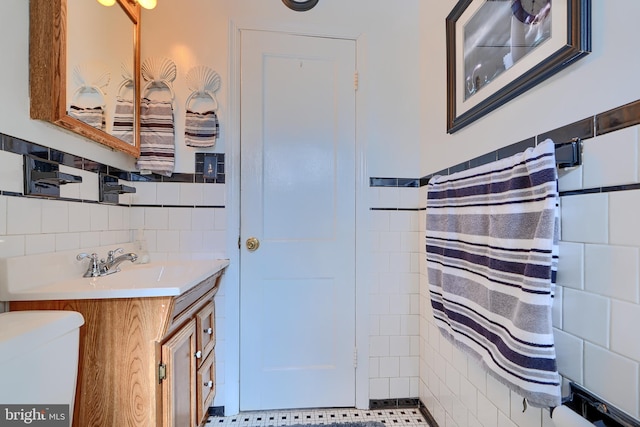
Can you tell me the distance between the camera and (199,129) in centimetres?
161

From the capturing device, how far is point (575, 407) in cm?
76

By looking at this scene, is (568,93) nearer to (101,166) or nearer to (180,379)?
(180,379)

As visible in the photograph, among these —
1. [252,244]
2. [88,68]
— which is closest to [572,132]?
[252,244]

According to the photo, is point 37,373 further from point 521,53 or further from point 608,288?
point 521,53

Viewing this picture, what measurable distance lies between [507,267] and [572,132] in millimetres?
408

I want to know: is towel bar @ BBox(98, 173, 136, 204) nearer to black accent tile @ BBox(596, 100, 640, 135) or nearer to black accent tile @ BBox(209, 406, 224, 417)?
black accent tile @ BBox(209, 406, 224, 417)

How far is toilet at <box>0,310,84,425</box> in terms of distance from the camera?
0.63 m

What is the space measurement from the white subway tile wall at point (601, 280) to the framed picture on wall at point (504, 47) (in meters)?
0.29

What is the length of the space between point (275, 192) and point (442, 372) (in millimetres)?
1294

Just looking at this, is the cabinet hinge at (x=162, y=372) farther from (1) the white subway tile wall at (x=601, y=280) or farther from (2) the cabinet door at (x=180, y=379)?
(1) the white subway tile wall at (x=601, y=280)

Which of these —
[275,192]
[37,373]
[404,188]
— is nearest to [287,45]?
[275,192]

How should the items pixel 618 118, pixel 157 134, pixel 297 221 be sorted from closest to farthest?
1. pixel 618 118
2. pixel 157 134
3. pixel 297 221

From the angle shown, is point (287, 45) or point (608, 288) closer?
point (608, 288)

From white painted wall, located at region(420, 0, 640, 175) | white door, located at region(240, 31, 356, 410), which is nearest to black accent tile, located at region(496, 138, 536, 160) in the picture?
white painted wall, located at region(420, 0, 640, 175)
